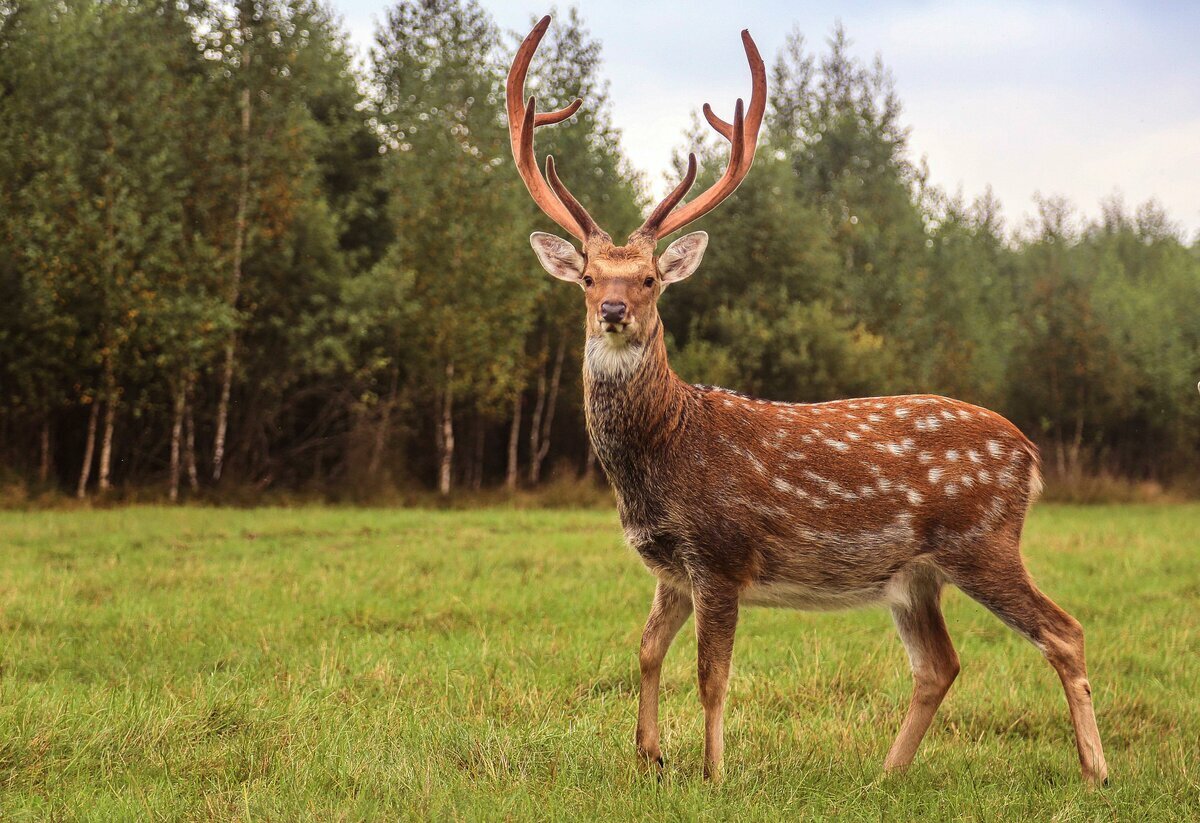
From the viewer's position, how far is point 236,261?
1955 cm

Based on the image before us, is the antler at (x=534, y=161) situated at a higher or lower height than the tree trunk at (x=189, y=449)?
higher

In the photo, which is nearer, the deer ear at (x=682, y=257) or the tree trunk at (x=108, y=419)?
the deer ear at (x=682, y=257)

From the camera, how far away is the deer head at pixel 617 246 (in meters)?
4.48

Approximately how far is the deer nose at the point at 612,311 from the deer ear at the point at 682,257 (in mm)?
662

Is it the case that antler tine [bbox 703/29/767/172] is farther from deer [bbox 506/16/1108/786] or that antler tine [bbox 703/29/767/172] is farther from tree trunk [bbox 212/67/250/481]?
tree trunk [bbox 212/67/250/481]

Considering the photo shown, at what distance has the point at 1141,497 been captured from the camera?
85.4 feet

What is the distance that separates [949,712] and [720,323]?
77.3 ft

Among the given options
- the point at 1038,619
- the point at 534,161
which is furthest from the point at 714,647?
the point at 534,161

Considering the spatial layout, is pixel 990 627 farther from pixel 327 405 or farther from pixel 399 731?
pixel 327 405

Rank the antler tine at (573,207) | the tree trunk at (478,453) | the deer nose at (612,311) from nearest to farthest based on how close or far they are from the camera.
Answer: the deer nose at (612,311) → the antler tine at (573,207) → the tree trunk at (478,453)

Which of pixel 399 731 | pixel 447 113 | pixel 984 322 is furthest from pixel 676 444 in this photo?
pixel 984 322

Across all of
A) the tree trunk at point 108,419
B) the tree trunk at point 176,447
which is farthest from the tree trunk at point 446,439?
the tree trunk at point 108,419

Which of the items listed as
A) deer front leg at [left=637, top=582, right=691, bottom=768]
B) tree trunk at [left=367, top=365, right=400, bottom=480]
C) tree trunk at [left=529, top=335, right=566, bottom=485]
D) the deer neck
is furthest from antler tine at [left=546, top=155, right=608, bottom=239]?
tree trunk at [left=529, top=335, right=566, bottom=485]

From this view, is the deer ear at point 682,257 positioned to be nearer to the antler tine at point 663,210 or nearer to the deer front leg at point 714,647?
the antler tine at point 663,210
